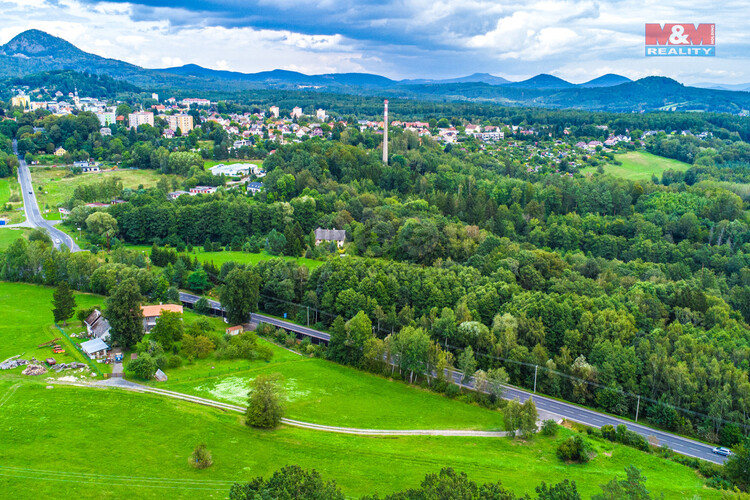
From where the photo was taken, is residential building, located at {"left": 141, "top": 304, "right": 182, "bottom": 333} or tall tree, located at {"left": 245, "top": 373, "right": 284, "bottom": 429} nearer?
tall tree, located at {"left": 245, "top": 373, "right": 284, "bottom": 429}

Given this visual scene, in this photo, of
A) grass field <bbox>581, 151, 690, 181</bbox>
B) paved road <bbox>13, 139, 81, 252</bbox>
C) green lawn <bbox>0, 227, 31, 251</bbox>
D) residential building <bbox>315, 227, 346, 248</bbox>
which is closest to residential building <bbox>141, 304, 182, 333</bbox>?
paved road <bbox>13, 139, 81, 252</bbox>

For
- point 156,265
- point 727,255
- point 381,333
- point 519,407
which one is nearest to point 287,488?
point 519,407

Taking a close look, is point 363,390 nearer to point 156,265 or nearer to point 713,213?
point 156,265

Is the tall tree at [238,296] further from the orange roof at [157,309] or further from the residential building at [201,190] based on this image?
the residential building at [201,190]

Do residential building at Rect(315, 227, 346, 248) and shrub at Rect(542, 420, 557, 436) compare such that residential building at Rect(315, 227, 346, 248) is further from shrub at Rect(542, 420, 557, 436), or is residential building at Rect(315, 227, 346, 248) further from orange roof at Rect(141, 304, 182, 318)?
shrub at Rect(542, 420, 557, 436)

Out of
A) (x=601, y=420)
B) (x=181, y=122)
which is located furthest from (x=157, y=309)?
(x=181, y=122)

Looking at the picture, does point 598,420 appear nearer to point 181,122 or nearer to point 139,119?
point 181,122

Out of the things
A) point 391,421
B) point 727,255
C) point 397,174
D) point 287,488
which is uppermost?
point 397,174
